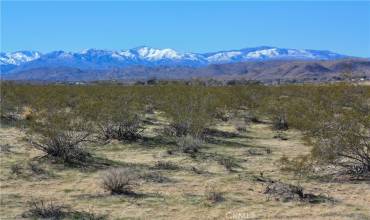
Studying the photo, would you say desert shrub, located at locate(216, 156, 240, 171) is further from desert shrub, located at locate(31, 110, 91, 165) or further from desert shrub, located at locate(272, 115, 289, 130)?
desert shrub, located at locate(272, 115, 289, 130)

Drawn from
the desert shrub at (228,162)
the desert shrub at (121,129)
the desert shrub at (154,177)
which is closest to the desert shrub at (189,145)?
the desert shrub at (228,162)

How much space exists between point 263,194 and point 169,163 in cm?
426

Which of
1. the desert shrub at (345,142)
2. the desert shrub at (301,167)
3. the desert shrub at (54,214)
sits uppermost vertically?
the desert shrub at (345,142)

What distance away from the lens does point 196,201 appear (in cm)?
1210

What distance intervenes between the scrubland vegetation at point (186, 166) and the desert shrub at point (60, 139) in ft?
0.10

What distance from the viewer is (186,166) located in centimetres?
1605

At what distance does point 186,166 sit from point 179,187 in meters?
2.65

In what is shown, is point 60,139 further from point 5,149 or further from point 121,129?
point 121,129

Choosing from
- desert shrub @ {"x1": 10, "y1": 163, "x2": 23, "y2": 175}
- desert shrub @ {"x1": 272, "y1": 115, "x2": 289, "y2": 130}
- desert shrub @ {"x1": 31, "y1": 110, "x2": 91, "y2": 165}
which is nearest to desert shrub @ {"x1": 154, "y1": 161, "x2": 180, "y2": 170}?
desert shrub @ {"x1": 31, "y1": 110, "x2": 91, "y2": 165}

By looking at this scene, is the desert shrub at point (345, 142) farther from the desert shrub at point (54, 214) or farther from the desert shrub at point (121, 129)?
the desert shrub at point (121, 129)

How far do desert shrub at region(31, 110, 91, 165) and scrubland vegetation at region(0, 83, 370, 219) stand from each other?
0.03 meters

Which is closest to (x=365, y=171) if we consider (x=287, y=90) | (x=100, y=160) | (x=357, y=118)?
(x=357, y=118)

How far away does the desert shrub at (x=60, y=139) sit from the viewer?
1669 cm

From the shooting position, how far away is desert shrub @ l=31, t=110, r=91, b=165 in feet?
54.7
